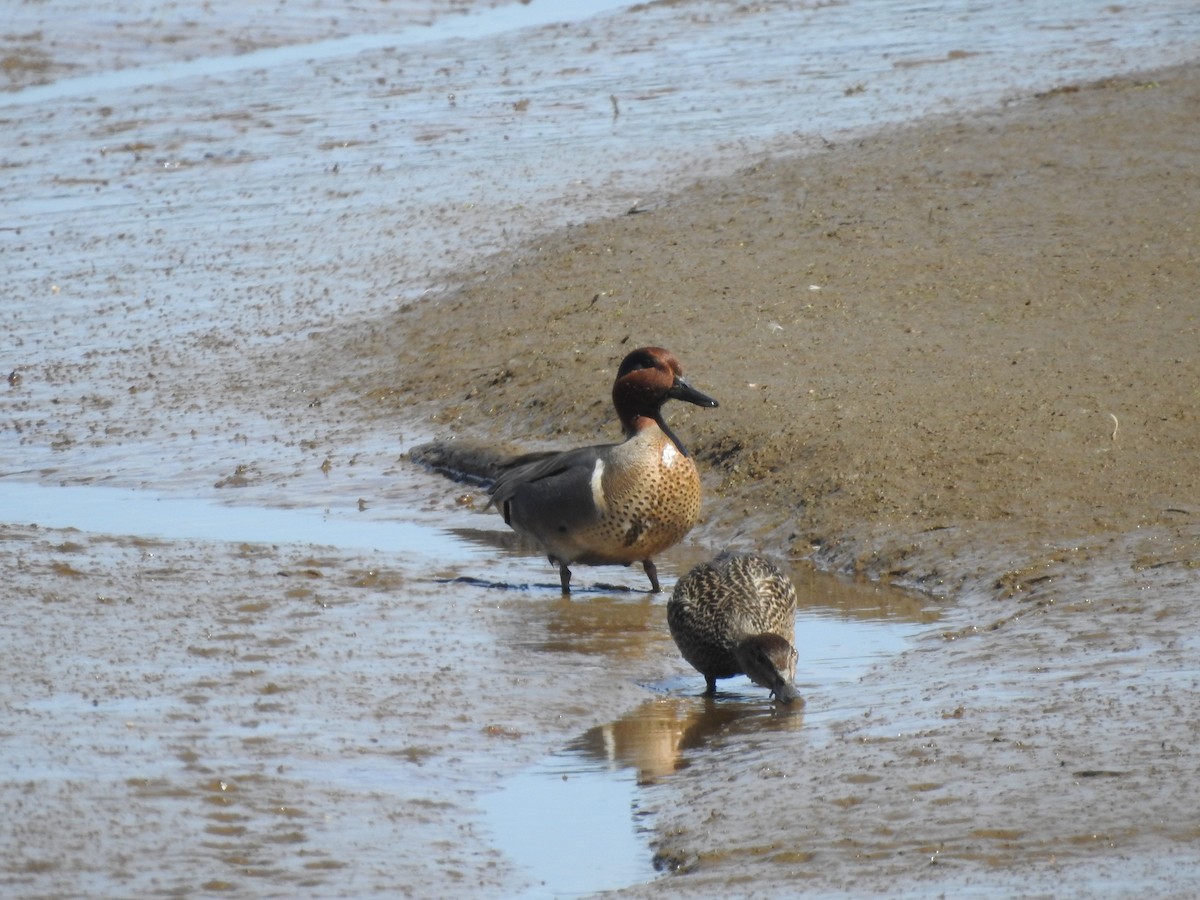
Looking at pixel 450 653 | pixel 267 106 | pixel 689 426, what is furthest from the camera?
pixel 267 106

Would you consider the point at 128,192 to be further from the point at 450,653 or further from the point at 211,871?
the point at 211,871

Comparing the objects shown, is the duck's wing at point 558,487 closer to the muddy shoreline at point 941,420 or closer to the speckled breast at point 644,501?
the speckled breast at point 644,501

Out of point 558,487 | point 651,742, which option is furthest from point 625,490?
point 651,742

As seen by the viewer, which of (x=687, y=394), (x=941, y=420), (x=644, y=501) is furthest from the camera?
(x=941, y=420)

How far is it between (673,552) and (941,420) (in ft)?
4.43

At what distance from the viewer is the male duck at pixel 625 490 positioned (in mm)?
7574

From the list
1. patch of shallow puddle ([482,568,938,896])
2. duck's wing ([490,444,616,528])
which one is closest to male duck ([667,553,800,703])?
patch of shallow puddle ([482,568,938,896])

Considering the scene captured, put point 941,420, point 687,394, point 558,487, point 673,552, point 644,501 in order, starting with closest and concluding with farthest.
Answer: point 644,501 → point 558,487 → point 687,394 → point 673,552 → point 941,420

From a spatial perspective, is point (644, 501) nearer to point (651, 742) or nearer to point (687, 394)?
point (687, 394)

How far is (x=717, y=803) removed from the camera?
16.6 ft

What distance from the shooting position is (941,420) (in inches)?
341

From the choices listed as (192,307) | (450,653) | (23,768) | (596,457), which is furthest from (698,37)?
(23,768)

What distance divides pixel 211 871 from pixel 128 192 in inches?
468

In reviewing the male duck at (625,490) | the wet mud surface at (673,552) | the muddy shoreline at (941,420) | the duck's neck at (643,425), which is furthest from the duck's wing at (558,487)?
the muddy shoreline at (941,420)
